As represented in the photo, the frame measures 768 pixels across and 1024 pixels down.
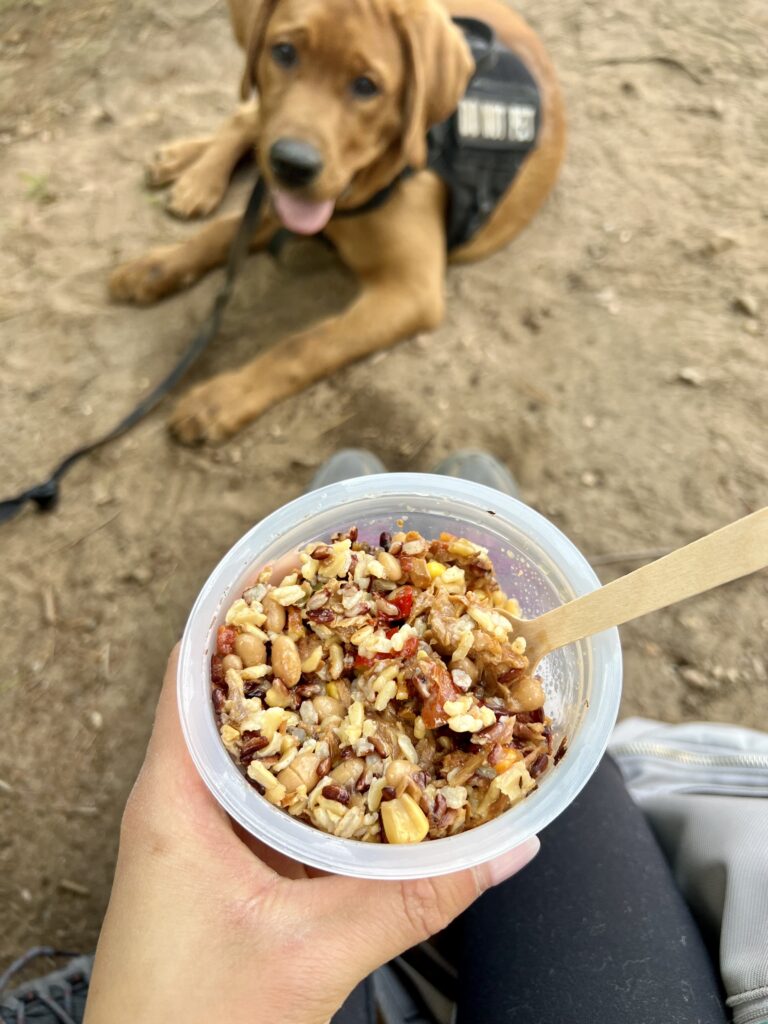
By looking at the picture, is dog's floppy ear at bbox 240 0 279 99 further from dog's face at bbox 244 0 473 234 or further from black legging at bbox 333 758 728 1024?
black legging at bbox 333 758 728 1024

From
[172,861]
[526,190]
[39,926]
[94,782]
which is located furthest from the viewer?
[526,190]

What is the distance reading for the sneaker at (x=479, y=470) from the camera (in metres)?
1.97

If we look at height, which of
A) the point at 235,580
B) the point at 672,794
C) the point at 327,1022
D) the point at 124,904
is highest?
the point at 235,580

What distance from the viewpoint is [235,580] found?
1165 mm

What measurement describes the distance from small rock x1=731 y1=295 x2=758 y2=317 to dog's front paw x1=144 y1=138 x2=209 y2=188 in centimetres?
180

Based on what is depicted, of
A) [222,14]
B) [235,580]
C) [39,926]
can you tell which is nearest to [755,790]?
[235,580]

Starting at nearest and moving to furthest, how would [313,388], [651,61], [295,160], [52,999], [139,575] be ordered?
[52,999] → [295,160] → [139,575] → [313,388] → [651,61]

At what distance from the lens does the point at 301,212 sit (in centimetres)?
204

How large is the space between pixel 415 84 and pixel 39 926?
6.89ft

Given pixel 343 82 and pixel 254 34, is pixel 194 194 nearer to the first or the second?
pixel 254 34

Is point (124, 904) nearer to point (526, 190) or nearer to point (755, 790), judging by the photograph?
point (755, 790)

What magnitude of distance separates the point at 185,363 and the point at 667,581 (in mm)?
1635

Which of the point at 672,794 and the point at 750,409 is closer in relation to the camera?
the point at 672,794

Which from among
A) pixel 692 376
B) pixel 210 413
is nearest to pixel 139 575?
pixel 210 413
